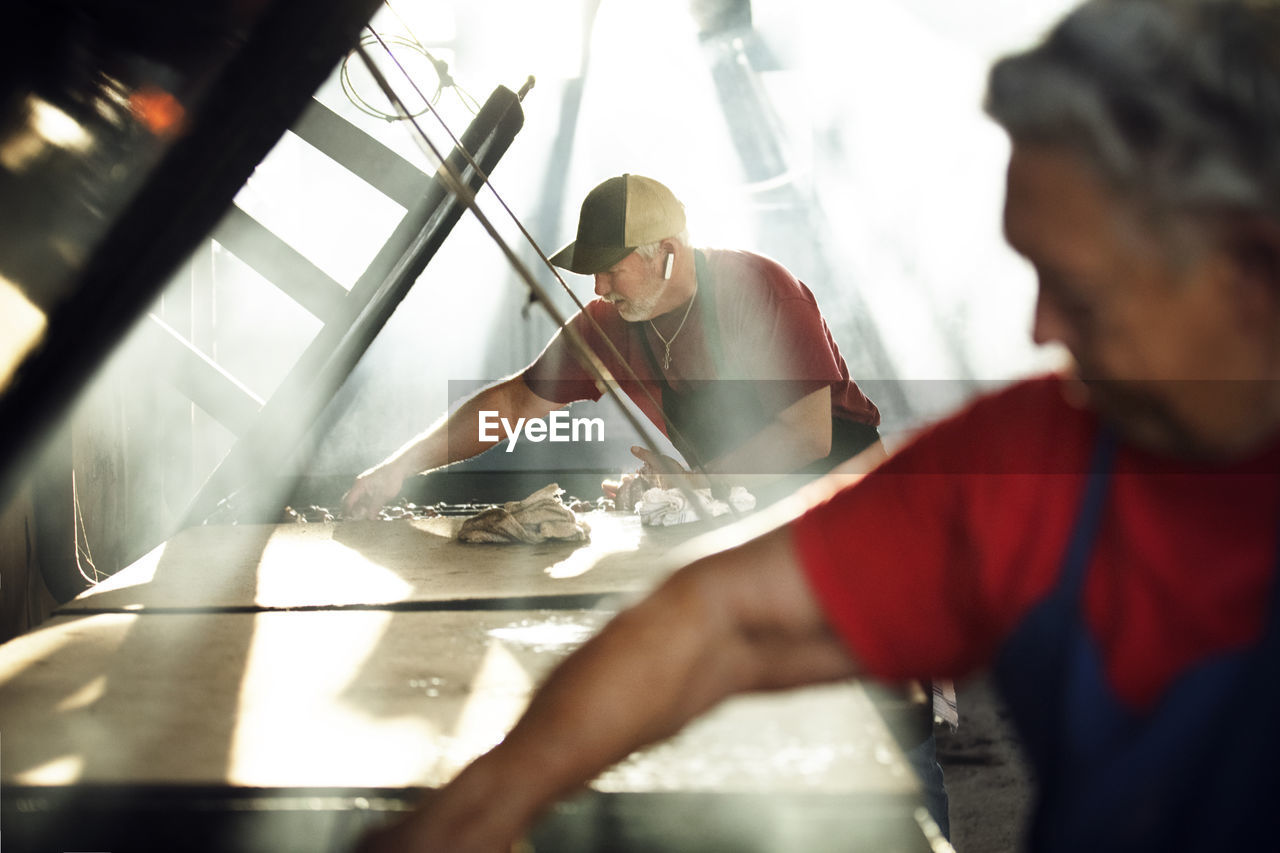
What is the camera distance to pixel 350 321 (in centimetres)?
259

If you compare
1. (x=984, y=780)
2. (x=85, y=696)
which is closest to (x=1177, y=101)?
(x=85, y=696)

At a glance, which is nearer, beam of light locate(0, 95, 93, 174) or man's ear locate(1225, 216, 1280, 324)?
man's ear locate(1225, 216, 1280, 324)

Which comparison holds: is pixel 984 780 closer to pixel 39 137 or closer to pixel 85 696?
pixel 85 696

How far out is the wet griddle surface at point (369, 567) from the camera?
68.7 inches

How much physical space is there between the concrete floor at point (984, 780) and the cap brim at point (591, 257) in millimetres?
1606

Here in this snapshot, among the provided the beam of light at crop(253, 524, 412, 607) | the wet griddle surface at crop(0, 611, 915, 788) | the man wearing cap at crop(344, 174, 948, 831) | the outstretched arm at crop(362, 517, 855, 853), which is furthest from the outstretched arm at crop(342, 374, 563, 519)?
the outstretched arm at crop(362, 517, 855, 853)

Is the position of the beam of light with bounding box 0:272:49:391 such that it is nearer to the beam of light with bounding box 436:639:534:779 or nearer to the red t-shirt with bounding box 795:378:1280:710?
the beam of light with bounding box 436:639:534:779

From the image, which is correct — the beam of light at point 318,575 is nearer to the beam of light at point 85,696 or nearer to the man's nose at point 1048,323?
the beam of light at point 85,696

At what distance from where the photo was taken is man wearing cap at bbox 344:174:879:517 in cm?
257

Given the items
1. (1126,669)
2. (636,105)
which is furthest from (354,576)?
(636,105)

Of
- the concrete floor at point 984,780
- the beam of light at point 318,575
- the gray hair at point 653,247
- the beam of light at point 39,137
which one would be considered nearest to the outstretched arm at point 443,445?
the beam of light at point 318,575

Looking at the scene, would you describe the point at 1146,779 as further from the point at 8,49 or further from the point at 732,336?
the point at 732,336

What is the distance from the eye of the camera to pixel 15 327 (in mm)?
958

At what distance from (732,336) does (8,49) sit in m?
2.01
